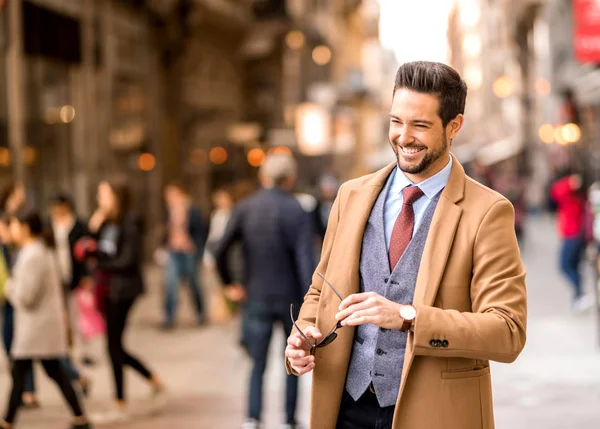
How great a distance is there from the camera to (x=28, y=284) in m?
6.74

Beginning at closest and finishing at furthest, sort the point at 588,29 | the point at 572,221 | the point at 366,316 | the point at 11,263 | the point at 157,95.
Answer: the point at 366,316 < the point at 11,263 < the point at 572,221 < the point at 588,29 < the point at 157,95

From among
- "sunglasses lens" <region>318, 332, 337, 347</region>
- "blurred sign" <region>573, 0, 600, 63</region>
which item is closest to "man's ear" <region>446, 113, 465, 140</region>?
"sunglasses lens" <region>318, 332, 337, 347</region>

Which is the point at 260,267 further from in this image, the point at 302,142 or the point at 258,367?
the point at 302,142

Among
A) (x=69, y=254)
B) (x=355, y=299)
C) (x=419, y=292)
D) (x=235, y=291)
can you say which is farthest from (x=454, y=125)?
(x=69, y=254)

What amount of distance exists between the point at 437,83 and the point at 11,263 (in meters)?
6.15

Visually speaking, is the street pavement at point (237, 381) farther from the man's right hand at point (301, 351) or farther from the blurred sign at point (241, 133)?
the blurred sign at point (241, 133)

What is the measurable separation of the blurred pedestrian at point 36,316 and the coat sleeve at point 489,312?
15.0 feet

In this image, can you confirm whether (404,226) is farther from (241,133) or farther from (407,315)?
(241,133)

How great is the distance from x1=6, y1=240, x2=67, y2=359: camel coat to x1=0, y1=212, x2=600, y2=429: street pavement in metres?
0.95

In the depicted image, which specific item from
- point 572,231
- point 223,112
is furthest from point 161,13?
point 572,231

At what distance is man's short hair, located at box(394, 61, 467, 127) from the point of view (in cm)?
279

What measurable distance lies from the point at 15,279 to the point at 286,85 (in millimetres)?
25579

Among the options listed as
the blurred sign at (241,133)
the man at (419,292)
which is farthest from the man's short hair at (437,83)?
the blurred sign at (241,133)

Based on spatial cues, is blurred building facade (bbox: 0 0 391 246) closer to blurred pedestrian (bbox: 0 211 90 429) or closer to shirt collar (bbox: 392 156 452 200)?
blurred pedestrian (bbox: 0 211 90 429)
